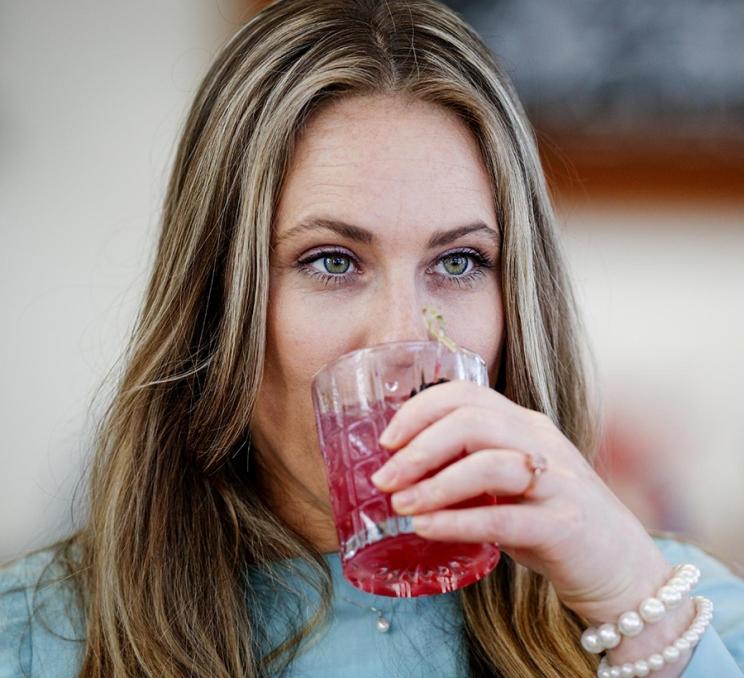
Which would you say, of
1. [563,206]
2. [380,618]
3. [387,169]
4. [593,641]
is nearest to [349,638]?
[380,618]

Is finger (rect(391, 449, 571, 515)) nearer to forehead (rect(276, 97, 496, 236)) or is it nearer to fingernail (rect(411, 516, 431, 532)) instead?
fingernail (rect(411, 516, 431, 532))

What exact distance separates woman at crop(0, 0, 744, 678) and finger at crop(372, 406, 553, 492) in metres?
0.26

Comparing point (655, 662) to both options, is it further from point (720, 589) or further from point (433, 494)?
point (720, 589)

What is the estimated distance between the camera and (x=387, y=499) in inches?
36.3

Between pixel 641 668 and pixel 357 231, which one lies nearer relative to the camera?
pixel 641 668

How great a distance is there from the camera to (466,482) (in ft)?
2.89

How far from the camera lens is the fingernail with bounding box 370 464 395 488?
2.89ft

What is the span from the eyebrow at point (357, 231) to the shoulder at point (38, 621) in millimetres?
605

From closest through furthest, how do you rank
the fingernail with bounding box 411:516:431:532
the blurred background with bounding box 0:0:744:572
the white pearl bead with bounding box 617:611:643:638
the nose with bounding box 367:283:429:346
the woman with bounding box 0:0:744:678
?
the fingernail with bounding box 411:516:431:532
the white pearl bead with bounding box 617:611:643:638
the nose with bounding box 367:283:429:346
the woman with bounding box 0:0:744:678
the blurred background with bounding box 0:0:744:572

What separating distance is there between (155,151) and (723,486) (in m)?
1.61

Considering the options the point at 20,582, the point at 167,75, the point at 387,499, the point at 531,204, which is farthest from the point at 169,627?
the point at 167,75

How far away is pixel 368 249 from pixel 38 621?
700 millimetres

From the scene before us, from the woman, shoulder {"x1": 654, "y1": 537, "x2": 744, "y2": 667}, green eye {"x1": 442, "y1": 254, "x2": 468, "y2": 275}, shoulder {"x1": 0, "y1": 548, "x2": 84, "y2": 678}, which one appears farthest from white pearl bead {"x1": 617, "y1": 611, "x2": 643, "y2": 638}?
shoulder {"x1": 0, "y1": 548, "x2": 84, "y2": 678}

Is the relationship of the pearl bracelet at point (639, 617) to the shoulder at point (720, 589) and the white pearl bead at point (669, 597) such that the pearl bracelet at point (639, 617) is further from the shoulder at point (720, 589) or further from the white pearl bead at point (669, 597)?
the shoulder at point (720, 589)
